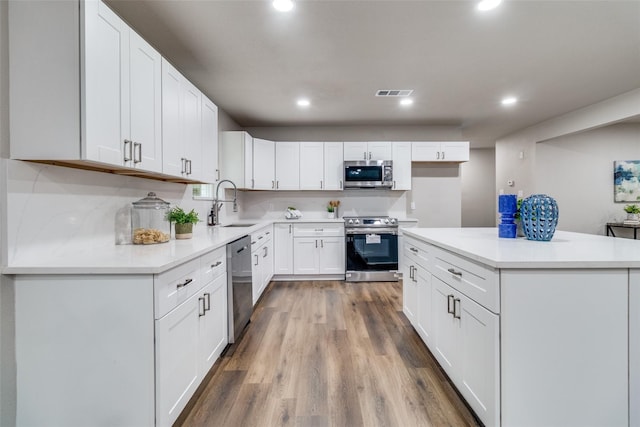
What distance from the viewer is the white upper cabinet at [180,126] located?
2.11 metres

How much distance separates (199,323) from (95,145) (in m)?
1.11

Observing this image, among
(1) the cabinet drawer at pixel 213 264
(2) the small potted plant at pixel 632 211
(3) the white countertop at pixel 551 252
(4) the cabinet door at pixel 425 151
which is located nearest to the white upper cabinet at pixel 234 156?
(1) the cabinet drawer at pixel 213 264

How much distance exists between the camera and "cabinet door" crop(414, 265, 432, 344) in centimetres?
223

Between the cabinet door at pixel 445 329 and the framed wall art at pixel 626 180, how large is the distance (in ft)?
18.1

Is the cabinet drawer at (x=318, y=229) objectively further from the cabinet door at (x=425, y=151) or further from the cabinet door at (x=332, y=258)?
the cabinet door at (x=425, y=151)

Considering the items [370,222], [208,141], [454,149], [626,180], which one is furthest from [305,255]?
[626,180]

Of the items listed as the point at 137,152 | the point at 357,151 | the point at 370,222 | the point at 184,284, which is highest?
the point at 357,151

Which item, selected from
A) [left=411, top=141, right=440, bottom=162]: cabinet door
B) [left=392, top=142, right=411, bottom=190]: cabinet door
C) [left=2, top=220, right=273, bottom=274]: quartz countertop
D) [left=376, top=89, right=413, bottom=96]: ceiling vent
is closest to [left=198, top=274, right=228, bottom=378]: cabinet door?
[left=2, top=220, right=273, bottom=274]: quartz countertop

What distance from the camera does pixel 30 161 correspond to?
4.82 ft

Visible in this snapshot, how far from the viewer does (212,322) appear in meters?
2.05

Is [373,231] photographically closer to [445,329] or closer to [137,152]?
[445,329]

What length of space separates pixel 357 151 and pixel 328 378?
349 centimetres

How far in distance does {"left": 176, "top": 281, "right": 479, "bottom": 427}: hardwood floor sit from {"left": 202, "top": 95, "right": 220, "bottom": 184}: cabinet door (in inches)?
59.7

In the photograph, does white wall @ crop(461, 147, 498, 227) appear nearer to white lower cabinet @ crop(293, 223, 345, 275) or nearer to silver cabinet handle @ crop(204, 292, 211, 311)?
white lower cabinet @ crop(293, 223, 345, 275)
